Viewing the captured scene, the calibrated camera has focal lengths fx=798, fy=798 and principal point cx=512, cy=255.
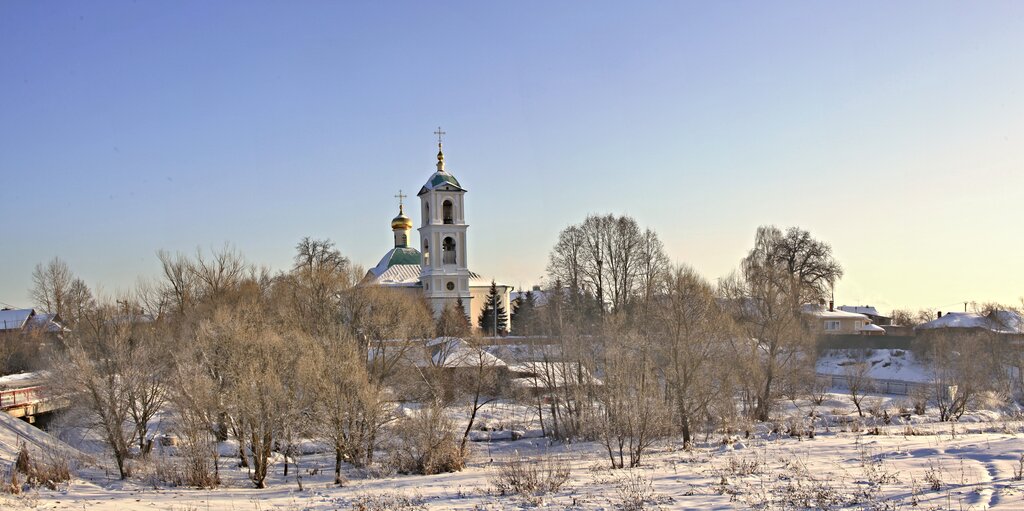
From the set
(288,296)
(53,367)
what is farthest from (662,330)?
(53,367)

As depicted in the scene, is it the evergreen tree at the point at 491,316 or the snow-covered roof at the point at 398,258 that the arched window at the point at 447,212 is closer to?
the evergreen tree at the point at 491,316

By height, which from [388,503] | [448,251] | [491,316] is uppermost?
[448,251]

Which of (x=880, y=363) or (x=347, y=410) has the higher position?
(x=347, y=410)

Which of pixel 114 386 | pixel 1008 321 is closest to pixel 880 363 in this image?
pixel 1008 321

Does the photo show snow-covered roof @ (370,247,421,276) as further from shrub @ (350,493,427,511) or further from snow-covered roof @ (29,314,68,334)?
shrub @ (350,493,427,511)

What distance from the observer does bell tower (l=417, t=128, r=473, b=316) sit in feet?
178

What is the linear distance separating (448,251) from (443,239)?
983 mm

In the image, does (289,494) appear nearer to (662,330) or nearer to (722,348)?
(662,330)

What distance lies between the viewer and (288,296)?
30672mm

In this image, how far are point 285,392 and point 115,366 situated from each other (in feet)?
19.8

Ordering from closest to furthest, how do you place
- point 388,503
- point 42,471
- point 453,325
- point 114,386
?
point 388,503 → point 42,471 → point 114,386 → point 453,325

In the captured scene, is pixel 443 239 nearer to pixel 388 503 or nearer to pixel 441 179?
pixel 441 179

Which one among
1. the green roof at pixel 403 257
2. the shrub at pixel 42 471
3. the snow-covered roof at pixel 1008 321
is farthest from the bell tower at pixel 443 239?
the shrub at pixel 42 471

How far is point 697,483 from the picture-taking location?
1446cm
